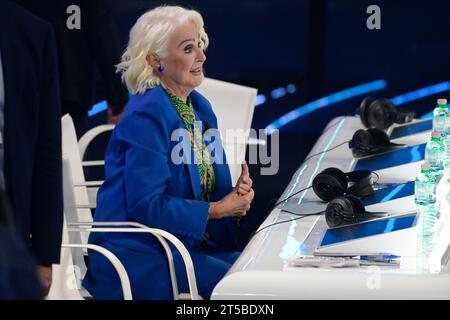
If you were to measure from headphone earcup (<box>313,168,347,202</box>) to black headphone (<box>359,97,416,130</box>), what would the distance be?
1173 mm

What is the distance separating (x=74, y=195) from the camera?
3.67 m

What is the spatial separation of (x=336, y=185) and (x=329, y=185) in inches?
0.9

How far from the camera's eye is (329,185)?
344 cm

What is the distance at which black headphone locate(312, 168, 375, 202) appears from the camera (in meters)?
3.44

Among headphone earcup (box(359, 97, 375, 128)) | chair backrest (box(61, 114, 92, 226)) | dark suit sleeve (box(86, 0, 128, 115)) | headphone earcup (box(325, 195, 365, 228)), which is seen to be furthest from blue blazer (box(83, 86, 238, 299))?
dark suit sleeve (box(86, 0, 128, 115))

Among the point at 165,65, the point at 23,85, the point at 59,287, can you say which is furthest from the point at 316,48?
the point at 23,85

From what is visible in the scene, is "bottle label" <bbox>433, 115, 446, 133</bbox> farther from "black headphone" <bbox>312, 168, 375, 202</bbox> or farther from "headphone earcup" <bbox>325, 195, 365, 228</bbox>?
"headphone earcup" <bbox>325, 195, 365, 228</bbox>

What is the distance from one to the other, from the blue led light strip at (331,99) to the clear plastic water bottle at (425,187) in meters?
5.19

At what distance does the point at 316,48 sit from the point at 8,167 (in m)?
6.21

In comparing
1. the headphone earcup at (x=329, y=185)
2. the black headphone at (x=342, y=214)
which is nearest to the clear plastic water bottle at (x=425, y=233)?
the black headphone at (x=342, y=214)

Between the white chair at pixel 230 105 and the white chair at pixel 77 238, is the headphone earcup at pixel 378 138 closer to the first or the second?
the white chair at pixel 230 105

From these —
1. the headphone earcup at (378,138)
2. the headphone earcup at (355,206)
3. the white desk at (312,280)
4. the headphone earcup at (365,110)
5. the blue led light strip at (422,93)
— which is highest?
the headphone earcup at (365,110)

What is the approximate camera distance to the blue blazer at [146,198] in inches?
137

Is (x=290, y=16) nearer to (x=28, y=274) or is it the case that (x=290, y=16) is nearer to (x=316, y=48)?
(x=316, y=48)
